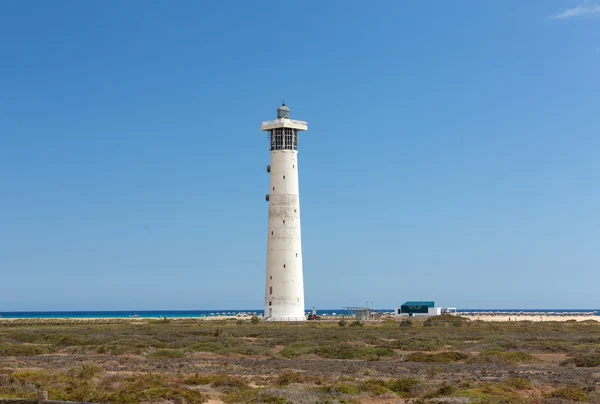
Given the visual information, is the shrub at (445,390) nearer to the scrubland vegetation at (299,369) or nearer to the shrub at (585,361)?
the scrubland vegetation at (299,369)

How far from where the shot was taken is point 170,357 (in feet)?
129

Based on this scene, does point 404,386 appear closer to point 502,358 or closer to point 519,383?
point 519,383

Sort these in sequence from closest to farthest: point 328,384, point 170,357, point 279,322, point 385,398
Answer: point 385,398 < point 328,384 < point 170,357 < point 279,322

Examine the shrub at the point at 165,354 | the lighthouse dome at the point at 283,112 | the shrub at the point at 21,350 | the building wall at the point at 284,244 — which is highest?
the lighthouse dome at the point at 283,112

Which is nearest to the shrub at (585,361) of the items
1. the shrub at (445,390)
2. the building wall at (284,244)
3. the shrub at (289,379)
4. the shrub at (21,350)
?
the shrub at (445,390)

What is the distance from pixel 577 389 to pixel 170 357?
68.5ft

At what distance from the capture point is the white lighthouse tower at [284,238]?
73.8 metres

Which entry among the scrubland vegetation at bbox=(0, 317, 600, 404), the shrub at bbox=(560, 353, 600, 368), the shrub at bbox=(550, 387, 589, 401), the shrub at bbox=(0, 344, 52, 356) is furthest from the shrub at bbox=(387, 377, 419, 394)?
the shrub at bbox=(0, 344, 52, 356)

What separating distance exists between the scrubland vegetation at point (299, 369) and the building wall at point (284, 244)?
19250 mm

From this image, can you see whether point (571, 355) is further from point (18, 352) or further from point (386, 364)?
point (18, 352)

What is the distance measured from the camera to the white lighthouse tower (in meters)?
73.8

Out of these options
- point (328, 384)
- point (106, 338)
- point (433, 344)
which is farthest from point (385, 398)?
point (106, 338)

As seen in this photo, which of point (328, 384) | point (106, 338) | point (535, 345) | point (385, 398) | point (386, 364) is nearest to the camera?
point (385, 398)

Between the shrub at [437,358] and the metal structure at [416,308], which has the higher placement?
the metal structure at [416,308]
